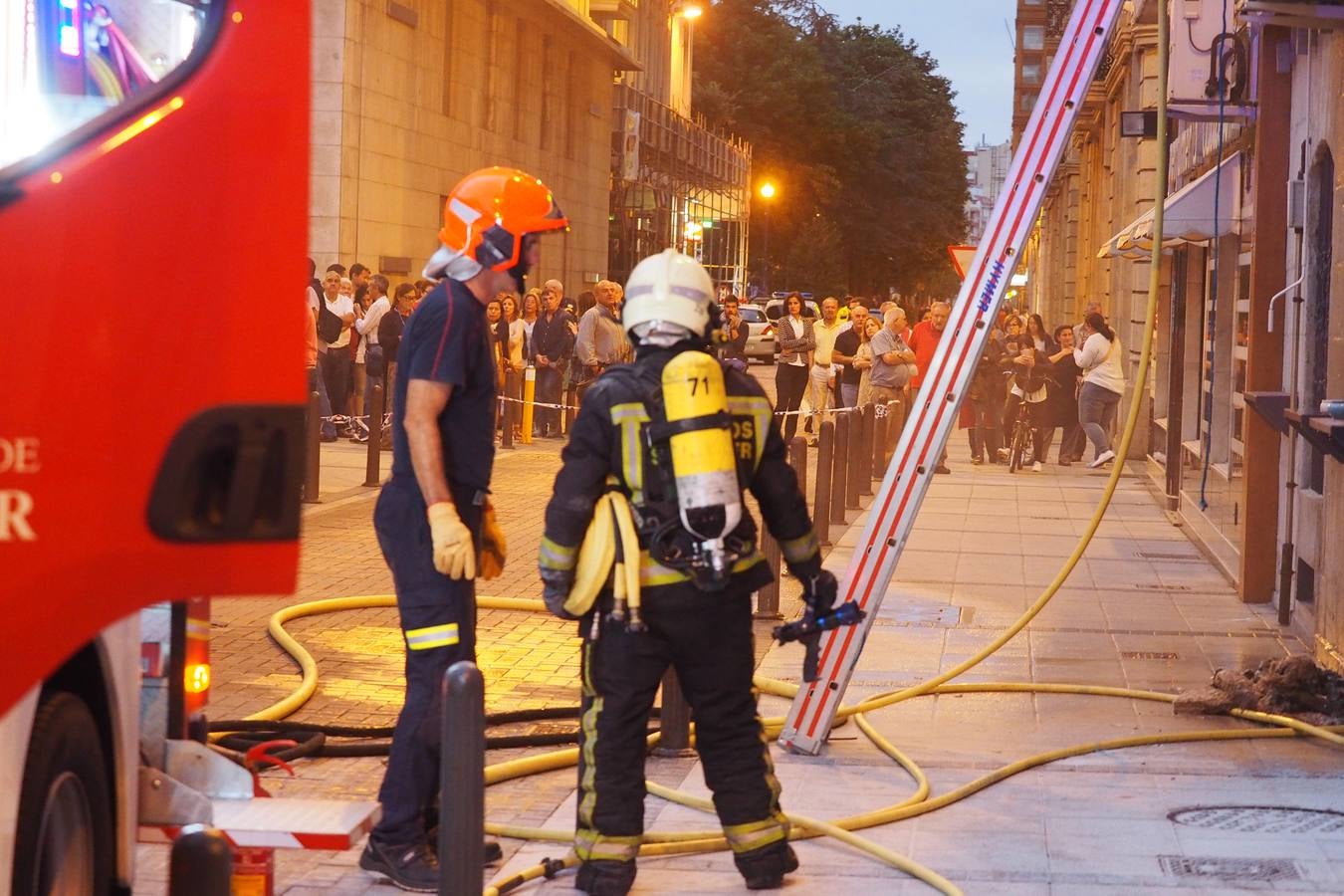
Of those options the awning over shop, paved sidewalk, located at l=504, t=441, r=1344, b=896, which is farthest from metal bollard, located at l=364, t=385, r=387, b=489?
the awning over shop

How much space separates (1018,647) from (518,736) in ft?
11.7

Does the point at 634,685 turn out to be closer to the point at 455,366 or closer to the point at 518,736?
the point at 455,366

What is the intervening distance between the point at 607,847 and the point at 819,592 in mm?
949

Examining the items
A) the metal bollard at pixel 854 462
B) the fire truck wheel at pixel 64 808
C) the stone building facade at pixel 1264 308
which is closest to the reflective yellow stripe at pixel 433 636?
the fire truck wheel at pixel 64 808

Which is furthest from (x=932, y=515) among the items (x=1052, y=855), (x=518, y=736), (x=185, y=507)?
(x=185, y=507)

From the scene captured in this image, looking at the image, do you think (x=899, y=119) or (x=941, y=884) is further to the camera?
(x=899, y=119)

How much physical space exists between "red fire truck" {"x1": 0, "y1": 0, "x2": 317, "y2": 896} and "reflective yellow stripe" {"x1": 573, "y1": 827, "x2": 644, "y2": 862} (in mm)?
1953

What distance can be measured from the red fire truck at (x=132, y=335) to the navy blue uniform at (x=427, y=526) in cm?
177

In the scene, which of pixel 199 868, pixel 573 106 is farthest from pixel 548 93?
pixel 199 868

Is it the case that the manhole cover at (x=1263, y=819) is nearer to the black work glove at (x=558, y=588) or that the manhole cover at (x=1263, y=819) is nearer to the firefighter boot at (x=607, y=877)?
the firefighter boot at (x=607, y=877)

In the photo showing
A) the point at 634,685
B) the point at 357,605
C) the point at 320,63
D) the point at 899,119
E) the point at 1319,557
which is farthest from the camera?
the point at 899,119

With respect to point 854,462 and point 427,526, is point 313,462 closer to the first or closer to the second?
point 854,462

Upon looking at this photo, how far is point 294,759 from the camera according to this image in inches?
284

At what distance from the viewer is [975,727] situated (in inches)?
320
